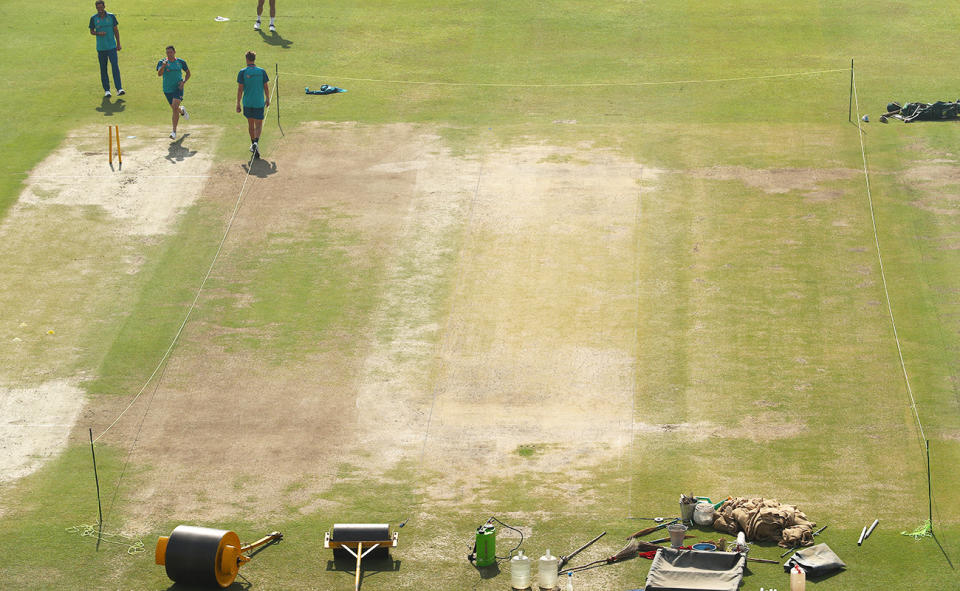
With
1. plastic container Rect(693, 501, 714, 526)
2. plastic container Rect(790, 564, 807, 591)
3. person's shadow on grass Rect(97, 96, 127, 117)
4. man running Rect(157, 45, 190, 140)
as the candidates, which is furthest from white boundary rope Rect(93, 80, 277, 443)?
plastic container Rect(790, 564, 807, 591)

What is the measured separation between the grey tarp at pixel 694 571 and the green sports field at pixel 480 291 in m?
0.34

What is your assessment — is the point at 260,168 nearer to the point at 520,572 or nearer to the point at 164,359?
the point at 164,359

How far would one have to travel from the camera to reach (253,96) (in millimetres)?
27547

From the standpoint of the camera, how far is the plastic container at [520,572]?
56.6 ft

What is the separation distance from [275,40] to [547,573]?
19.6 meters

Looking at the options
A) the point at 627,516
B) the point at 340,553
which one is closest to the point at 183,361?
the point at 340,553

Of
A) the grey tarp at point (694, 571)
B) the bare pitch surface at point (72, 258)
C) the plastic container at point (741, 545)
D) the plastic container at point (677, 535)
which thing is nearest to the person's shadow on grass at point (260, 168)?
the bare pitch surface at point (72, 258)

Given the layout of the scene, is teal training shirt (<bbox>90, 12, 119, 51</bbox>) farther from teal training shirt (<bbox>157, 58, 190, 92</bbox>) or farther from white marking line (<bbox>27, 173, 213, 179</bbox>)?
white marking line (<bbox>27, 173, 213, 179</bbox>)

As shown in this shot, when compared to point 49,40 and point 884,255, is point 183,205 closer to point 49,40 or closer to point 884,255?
point 49,40

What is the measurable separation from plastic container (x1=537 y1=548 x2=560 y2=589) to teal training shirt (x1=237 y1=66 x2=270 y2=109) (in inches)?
545

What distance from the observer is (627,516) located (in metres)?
18.9

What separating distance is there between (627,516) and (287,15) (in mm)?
20121

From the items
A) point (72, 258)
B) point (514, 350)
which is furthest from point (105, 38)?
point (514, 350)

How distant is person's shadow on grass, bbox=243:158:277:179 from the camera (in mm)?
27516
